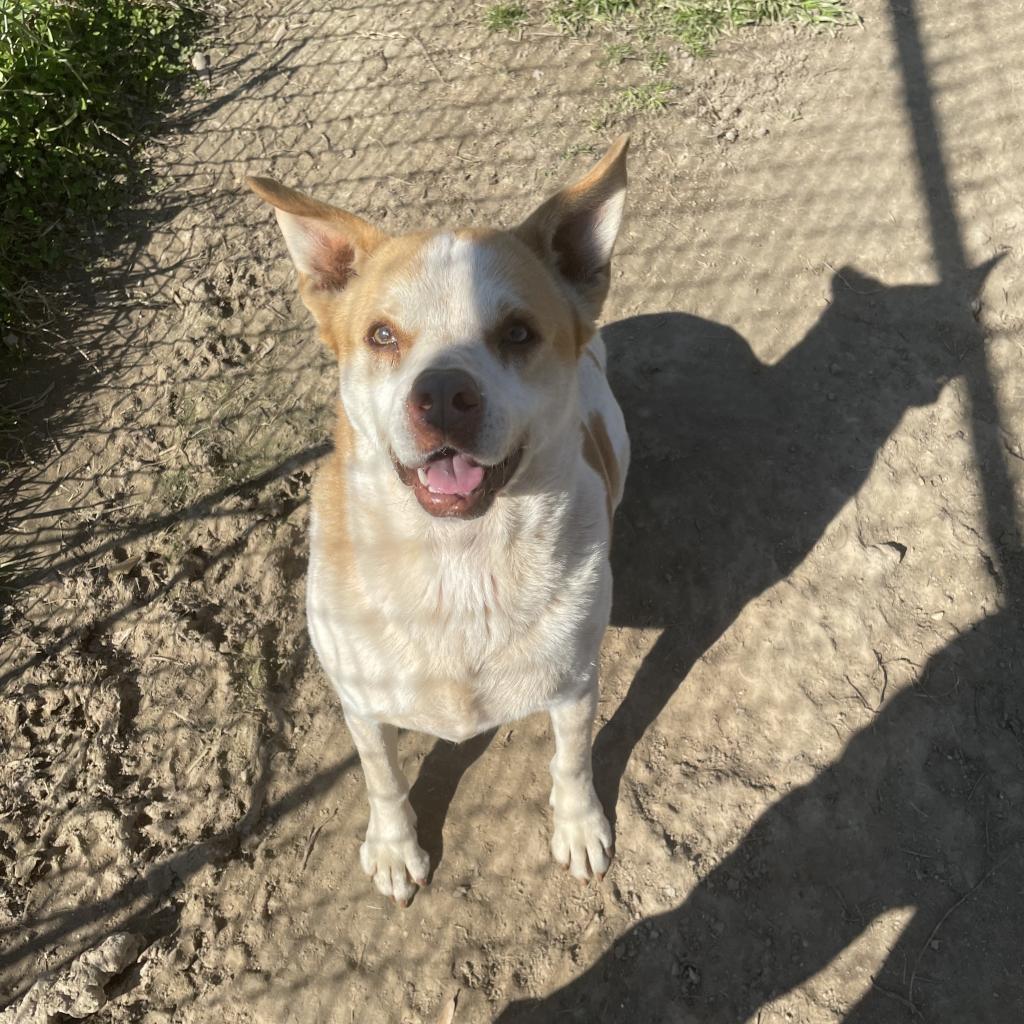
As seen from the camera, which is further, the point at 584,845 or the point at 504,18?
the point at 504,18

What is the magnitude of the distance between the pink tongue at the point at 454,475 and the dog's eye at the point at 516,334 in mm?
381

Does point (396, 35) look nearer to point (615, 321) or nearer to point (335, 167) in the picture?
point (335, 167)

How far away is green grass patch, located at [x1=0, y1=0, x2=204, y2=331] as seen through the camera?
4.36 m

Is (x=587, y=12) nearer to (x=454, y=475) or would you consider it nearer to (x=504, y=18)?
(x=504, y=18)

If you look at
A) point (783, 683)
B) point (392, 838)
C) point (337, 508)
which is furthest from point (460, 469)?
point (783, 683)

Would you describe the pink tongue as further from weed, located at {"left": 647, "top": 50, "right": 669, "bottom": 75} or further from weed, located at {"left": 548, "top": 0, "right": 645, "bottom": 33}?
weed, located at {"left": 548, "top": 0, "right": 645, "bottom": 33}

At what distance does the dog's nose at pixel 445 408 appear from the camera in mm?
1855

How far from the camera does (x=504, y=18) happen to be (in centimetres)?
521

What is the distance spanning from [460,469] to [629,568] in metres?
1.71

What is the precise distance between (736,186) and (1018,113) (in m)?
1.82

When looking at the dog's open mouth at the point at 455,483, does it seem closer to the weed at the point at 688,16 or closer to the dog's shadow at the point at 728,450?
the dog's shadow at the point at 728,450

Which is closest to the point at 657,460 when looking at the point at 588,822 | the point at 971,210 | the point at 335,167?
the point at 588,822

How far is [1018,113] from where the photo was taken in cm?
464

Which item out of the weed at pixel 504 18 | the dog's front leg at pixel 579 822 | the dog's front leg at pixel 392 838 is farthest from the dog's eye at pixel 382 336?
the weed at pixel 504 18
